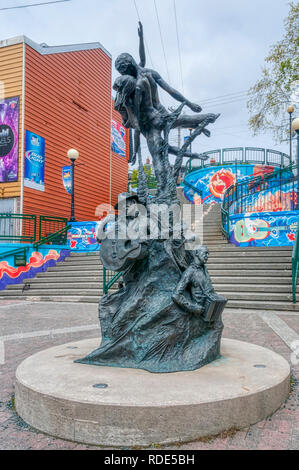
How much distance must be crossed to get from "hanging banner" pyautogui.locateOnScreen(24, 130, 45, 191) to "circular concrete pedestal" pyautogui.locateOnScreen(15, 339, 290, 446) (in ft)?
43.7

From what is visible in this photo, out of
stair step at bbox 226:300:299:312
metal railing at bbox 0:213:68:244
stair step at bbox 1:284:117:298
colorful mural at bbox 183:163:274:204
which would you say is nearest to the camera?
stair step at bbox 226:300:299:312

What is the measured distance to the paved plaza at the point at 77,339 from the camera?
8.77 ft

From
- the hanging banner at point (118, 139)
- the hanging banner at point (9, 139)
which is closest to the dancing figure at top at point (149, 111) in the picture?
the hanging banner at point (9, 139)

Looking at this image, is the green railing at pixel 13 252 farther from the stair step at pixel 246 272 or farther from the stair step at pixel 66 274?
the stair step at pixel 246 272

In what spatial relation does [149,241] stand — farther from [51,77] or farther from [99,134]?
[99,134]

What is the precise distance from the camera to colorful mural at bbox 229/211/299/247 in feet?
40.1

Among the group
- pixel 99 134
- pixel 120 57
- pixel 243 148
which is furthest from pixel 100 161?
pixel 120 57

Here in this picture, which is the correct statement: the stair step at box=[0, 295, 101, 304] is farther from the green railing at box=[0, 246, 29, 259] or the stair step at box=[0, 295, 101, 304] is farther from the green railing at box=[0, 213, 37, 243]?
the green railing at box=[0, 213, 37, 243]

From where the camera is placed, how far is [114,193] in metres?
22.5

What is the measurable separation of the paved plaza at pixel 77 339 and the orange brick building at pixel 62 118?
273 inches

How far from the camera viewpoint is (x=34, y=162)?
635 inches

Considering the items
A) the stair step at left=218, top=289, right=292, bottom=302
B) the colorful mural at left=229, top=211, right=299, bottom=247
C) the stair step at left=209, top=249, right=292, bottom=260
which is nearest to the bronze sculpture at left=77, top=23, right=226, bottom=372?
the stair step at left=218, top=289, right=292, bottom=302

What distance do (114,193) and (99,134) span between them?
358cm
